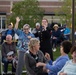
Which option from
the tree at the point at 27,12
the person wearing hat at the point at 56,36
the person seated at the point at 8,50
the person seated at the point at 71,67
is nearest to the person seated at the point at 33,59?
the person seated at the point at 71,67

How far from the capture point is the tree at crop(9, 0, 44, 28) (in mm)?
38125

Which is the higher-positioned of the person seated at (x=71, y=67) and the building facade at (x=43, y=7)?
the building facade at (x=43, y=7)

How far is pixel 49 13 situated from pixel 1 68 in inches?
1797

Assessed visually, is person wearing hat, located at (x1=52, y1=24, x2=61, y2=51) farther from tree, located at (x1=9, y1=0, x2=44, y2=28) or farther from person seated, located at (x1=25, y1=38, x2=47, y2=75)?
person seated, located at (x1=25, y1=38, x2=47, y2=75)

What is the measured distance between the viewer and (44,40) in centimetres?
1159

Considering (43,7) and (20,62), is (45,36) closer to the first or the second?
(20,62)

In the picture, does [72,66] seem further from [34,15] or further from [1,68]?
[34,15]

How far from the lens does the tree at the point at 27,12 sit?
38125 millimetres

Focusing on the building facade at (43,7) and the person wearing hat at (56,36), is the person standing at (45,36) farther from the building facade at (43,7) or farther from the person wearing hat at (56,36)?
the building facade at (43,7)

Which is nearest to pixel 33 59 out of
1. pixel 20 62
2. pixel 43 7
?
pixel 20 62

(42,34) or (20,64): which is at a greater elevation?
(42,34)

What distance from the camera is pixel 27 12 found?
39.0 m

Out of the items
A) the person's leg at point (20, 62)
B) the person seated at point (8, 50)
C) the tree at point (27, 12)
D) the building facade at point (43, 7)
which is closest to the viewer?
the person's leg at point (20, 62)

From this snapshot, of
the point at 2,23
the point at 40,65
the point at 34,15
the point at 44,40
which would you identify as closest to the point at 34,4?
the point at 34,15
